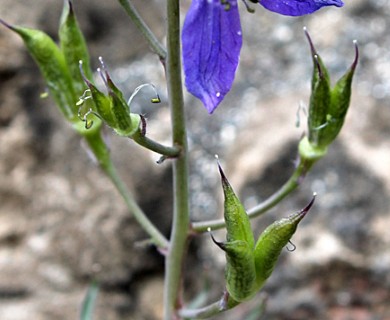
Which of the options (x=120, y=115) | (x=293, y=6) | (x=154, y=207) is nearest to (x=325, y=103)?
(x=293, y=6)

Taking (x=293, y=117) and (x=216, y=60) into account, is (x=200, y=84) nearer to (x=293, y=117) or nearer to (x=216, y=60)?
(x=216, y=60)

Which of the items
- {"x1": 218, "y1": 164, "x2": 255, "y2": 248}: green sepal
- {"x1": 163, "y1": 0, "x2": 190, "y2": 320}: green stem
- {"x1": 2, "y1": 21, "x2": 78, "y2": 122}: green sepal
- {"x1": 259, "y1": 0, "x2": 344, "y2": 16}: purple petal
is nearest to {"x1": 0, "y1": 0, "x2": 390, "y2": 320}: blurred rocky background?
{"x1": 163, "y1": 0, "x2": 190, "y2": 320}: green stem

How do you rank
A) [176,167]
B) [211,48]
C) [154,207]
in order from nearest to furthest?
[211,48] → [176,167] → [154,207]

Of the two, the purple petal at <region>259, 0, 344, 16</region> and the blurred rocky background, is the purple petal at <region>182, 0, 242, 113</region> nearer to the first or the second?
the purple petal at <region>259, 0, 344, 16</region>

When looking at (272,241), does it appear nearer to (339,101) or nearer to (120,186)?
(339,101)

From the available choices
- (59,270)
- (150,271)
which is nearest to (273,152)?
(150,271)

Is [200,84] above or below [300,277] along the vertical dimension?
above
